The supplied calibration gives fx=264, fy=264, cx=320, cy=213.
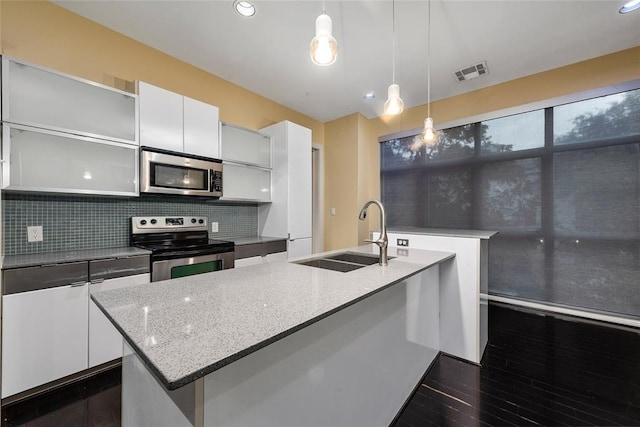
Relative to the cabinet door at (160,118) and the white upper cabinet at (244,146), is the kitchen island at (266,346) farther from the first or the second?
the white upper cabinet at (244,146)

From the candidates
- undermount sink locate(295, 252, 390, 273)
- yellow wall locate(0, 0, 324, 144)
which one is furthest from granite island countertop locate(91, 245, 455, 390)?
yellow wall locate(0, 0, 324, 144)

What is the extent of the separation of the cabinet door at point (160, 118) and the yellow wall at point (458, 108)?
8.27 ft

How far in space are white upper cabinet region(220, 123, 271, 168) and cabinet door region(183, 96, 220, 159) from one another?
0.45 ft

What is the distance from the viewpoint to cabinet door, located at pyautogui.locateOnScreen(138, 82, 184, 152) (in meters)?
2.27

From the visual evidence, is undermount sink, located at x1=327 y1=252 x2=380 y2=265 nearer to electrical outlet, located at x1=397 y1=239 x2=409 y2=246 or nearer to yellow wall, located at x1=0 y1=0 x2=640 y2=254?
electrical outlet, located at x1=397 y1=239 x2=409 y2=246

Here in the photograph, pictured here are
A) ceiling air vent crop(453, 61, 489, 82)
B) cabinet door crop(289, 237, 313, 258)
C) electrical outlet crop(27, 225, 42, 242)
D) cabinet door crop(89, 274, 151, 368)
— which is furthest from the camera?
cabinet door crop(289, 237, 313, 258)

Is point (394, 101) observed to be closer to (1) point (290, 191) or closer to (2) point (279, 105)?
(1) point (290, 191)

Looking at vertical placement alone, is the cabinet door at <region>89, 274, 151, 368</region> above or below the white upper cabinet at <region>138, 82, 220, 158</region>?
below

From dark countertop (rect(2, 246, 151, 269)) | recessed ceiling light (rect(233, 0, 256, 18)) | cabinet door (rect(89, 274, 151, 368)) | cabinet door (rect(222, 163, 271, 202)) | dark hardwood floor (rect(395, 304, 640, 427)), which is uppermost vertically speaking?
recessed ceiling light (rect(233, 0, 256, 18))

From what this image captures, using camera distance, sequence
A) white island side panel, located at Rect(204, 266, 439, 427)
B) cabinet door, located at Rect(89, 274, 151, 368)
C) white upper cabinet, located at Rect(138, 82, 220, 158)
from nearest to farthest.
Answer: white island side panel, located at Rect(204, 266, 439, 427) → cabinet door, located at Rect(89, 274, 151, 368) → white upper cabinet, located at Rect(138, 82, 220, 158)

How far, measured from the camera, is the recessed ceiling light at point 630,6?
2.07 meters

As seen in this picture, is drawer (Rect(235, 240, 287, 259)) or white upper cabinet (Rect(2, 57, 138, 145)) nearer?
white upper cabinet (Rect(2, 57, 138, 145))

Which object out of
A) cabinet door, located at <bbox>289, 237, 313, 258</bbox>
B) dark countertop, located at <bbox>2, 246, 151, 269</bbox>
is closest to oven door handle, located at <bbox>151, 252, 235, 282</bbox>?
dark countertop, located at <bbox>2, 246, 151, 269</bbox>

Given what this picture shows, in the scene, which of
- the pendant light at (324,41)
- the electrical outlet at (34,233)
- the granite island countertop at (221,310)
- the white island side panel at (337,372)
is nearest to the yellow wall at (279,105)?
the electrical outlet at (34,233)
